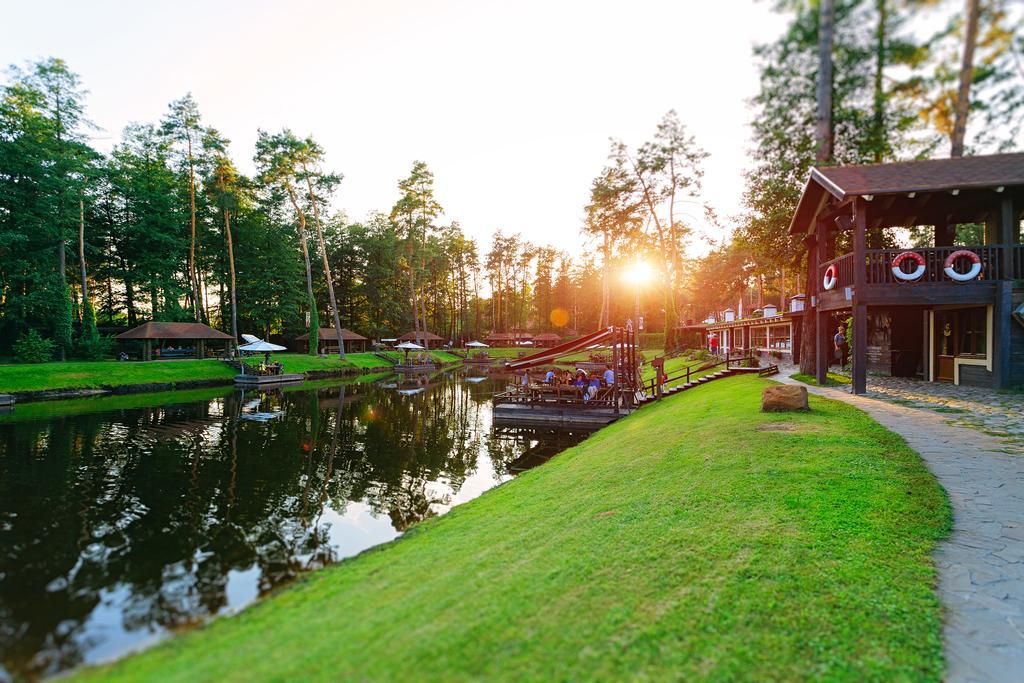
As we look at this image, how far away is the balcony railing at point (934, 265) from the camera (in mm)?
12562

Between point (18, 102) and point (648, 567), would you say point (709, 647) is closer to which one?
point (648, 567)

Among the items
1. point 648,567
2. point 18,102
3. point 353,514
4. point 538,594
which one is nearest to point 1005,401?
point 648,567

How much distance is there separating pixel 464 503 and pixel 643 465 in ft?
11.3

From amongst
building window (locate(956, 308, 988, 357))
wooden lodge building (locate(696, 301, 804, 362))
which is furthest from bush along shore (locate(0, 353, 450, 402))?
building window (locate(956, 308, 988, 357))

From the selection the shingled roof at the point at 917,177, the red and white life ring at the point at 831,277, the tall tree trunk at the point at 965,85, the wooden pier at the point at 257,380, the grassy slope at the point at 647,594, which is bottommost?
the wooden pier at the point at 257,380

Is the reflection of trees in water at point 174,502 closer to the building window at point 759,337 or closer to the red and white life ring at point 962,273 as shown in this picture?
the red and white life ring at point 962,273

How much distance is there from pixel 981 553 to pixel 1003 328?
1162cm

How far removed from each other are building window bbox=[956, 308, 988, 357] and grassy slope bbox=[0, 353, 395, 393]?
37.0 metres

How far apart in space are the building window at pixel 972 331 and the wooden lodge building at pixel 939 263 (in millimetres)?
32

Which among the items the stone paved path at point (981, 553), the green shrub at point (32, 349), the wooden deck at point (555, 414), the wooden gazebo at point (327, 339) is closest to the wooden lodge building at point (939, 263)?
the stone paved path at point (981, 553)

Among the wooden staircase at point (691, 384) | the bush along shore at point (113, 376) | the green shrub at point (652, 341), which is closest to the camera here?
the wooden staircase at point (691, 384)

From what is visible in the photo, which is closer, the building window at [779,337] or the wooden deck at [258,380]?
the building window at [779,337]

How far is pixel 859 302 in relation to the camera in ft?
42.4

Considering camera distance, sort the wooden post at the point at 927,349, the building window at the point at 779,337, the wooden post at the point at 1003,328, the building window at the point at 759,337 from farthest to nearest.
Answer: the building window at the point at 759,337 < the building window at the point at 779,337 < the wooden post at the point at 927,349 < the wooden post at the point at 1003,328
